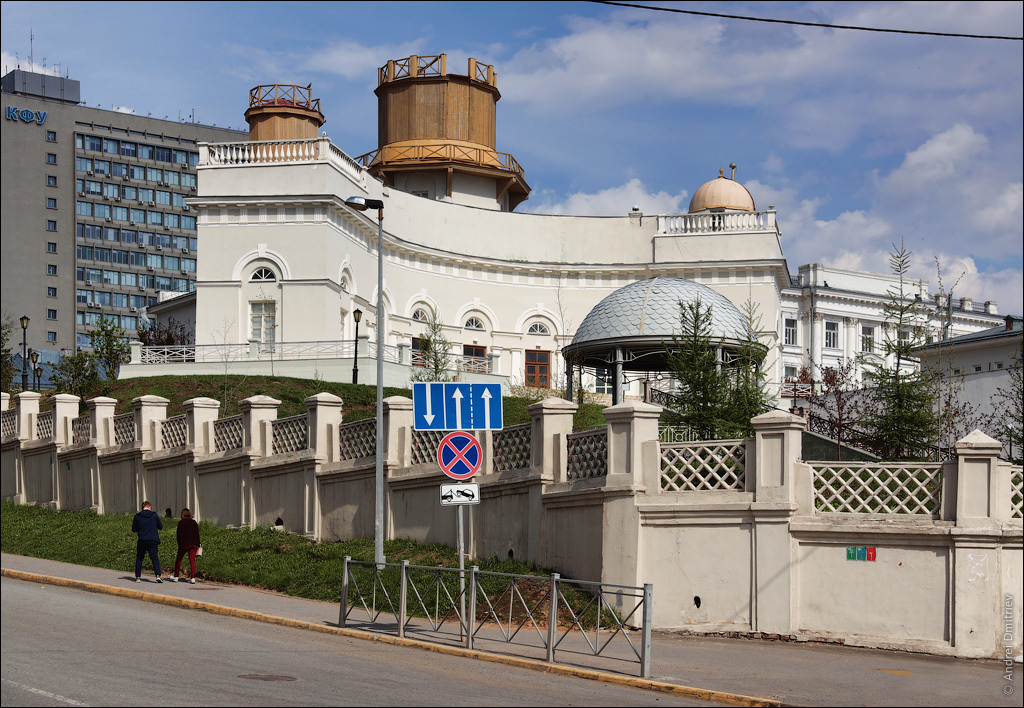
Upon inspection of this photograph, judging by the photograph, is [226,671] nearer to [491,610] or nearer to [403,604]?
[403,604]

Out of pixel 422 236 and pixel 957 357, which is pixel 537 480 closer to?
pixel 957 357

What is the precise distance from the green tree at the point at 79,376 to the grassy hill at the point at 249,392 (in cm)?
74

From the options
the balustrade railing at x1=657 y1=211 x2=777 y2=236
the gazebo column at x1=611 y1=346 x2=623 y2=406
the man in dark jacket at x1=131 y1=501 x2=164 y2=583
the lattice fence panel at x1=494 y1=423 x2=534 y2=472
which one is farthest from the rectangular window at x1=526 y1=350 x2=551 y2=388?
the man in dark jacket at x1=131 y1=501 x2=164 y2=583

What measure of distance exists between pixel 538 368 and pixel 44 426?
2587 centimetres

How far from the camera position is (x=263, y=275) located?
45.8m

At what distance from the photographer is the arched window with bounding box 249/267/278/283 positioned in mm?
45781

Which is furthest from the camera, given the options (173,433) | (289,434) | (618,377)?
(173,433)

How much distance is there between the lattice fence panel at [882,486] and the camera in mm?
16312

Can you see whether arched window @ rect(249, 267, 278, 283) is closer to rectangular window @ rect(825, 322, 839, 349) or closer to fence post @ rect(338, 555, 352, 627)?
fence post @ rect(338, 555, 352, 627)

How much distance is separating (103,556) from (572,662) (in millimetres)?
13054

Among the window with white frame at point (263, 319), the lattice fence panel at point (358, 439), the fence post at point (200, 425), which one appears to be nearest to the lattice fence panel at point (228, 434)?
the fence post at point (200, 425)

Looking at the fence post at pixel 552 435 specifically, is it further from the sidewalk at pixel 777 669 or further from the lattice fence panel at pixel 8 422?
the lattice fence panel at pixel 8 422

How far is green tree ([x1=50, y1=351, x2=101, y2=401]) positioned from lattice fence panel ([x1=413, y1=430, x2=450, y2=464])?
20833 millimetres

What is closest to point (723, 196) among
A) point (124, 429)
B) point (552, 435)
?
point (124, 429)
